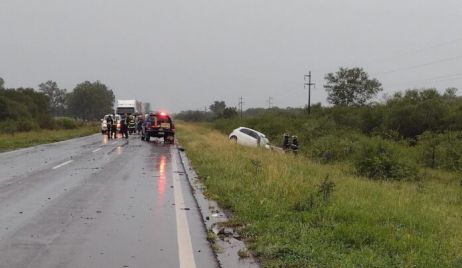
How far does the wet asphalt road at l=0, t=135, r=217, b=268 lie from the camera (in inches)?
230

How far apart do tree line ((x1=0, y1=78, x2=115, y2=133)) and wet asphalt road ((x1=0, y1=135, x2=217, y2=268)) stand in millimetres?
35464

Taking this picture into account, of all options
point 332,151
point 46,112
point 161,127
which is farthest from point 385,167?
point 46,112

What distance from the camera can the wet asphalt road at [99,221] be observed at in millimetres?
5852

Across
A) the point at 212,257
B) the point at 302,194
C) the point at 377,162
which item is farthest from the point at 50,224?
the point at 377,162

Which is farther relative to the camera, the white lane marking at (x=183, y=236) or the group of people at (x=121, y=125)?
the group of people at (x=121, y=125)

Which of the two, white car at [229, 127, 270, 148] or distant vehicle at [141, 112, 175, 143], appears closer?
distant vehicle at [141, 112, 175, 143]

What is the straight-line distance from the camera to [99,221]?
793cm

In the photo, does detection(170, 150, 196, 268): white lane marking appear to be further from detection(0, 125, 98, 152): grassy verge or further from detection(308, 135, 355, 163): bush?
detection(0, 125, 98, 152): grassy verge

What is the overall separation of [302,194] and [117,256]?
501cm

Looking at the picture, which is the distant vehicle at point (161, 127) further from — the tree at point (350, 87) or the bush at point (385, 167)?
the tree at point (350, 87)

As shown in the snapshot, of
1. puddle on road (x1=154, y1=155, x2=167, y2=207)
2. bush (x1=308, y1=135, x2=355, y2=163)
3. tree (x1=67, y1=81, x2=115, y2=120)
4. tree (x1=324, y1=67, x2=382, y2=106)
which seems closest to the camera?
puddle on road (x1=154, y1=155, x2=167, y2=207)

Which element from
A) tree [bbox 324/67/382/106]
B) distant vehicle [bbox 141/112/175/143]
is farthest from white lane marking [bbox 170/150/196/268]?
tree [bbox 324/67/382/106]

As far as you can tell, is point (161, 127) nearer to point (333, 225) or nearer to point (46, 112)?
point (333, 225)

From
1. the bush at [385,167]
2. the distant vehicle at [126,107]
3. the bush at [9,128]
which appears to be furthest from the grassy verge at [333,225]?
the distant vehicle at [126,107]
